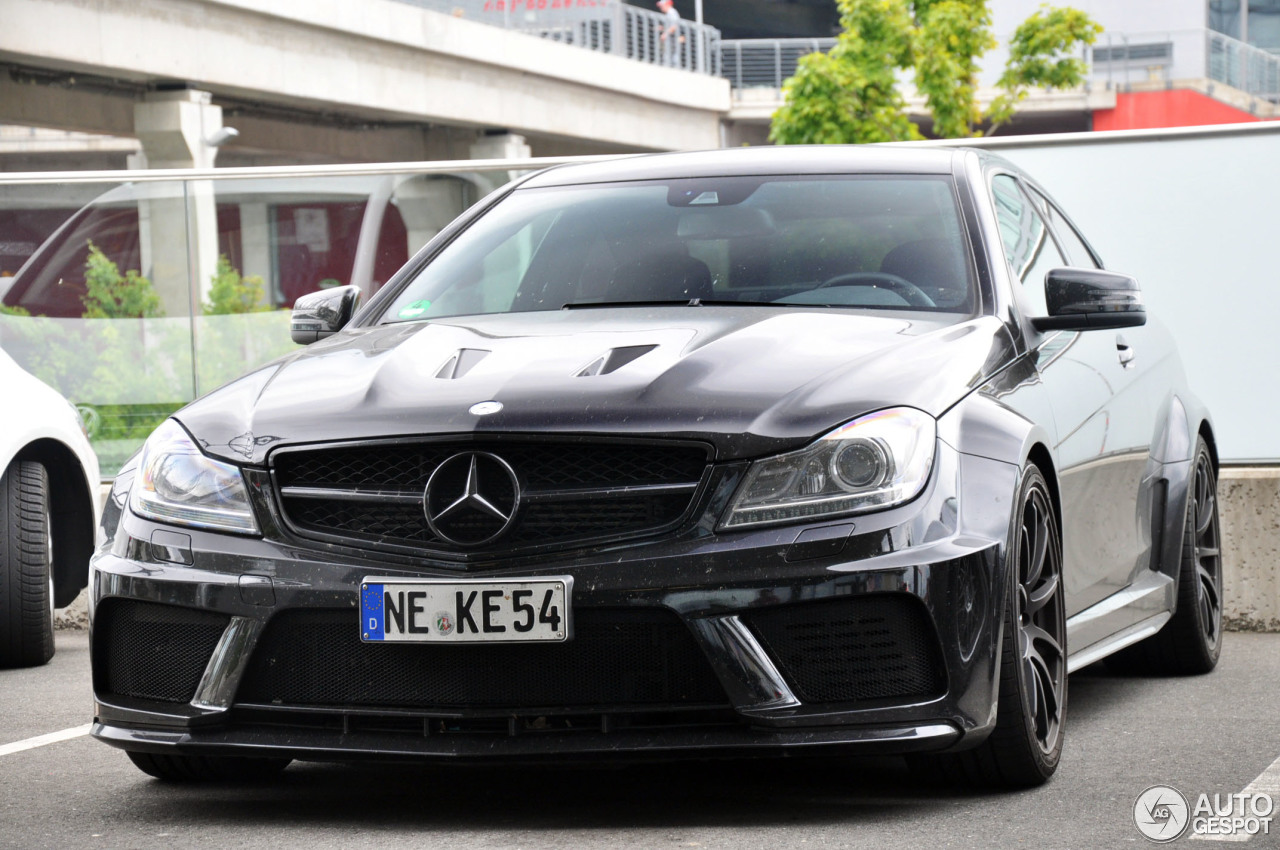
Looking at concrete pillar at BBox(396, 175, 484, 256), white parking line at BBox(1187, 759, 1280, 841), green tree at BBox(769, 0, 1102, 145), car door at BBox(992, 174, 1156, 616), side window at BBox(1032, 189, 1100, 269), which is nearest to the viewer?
white parking line at BBox(1187, 759, 1280, 841)

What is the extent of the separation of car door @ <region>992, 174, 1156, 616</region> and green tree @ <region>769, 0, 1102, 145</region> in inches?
1308

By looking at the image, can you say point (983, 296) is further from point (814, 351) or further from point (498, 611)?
point (498, 611)

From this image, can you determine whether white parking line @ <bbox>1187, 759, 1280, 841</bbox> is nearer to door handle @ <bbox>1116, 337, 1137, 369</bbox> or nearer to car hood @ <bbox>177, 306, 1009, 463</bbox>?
car hood @ <bbox>177, 306, 1009, 463</bbox>

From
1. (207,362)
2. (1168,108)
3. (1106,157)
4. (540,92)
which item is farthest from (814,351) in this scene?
(1168,108)

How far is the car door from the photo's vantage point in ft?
16.8

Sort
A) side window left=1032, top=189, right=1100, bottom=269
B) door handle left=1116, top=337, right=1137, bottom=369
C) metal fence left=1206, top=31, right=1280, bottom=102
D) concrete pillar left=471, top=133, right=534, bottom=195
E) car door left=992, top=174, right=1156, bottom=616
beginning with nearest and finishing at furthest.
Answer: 1. car door left=992, top=174, right=1156, bottom=616
2. door handle left=1116, top=337, right=1137, bottom=369
3. side window left=1032, top=189, right=1100, bottom=269
4. concrete pillar left=471, top=133, right=534, bottom=195
5. metal fence left=1206, top=31, right=1280, bottom=102

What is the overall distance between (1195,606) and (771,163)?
2.14 m

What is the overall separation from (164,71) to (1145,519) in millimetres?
29949

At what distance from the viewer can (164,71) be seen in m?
33.9

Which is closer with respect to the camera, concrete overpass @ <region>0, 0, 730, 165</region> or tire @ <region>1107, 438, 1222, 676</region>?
tire @ <region>1107, 438, 1222, 676</region>

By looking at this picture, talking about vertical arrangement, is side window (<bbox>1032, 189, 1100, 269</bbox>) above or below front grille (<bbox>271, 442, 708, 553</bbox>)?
above

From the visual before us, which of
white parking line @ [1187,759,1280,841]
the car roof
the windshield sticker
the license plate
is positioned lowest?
white parking line @ [1187,759,1280,841]

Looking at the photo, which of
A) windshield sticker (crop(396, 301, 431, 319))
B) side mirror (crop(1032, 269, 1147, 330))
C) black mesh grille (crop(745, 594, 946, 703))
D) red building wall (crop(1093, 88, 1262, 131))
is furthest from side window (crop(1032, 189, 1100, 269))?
red building wall (crop(1093, 88, 1262, 131))

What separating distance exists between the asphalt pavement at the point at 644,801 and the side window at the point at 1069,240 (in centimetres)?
160
